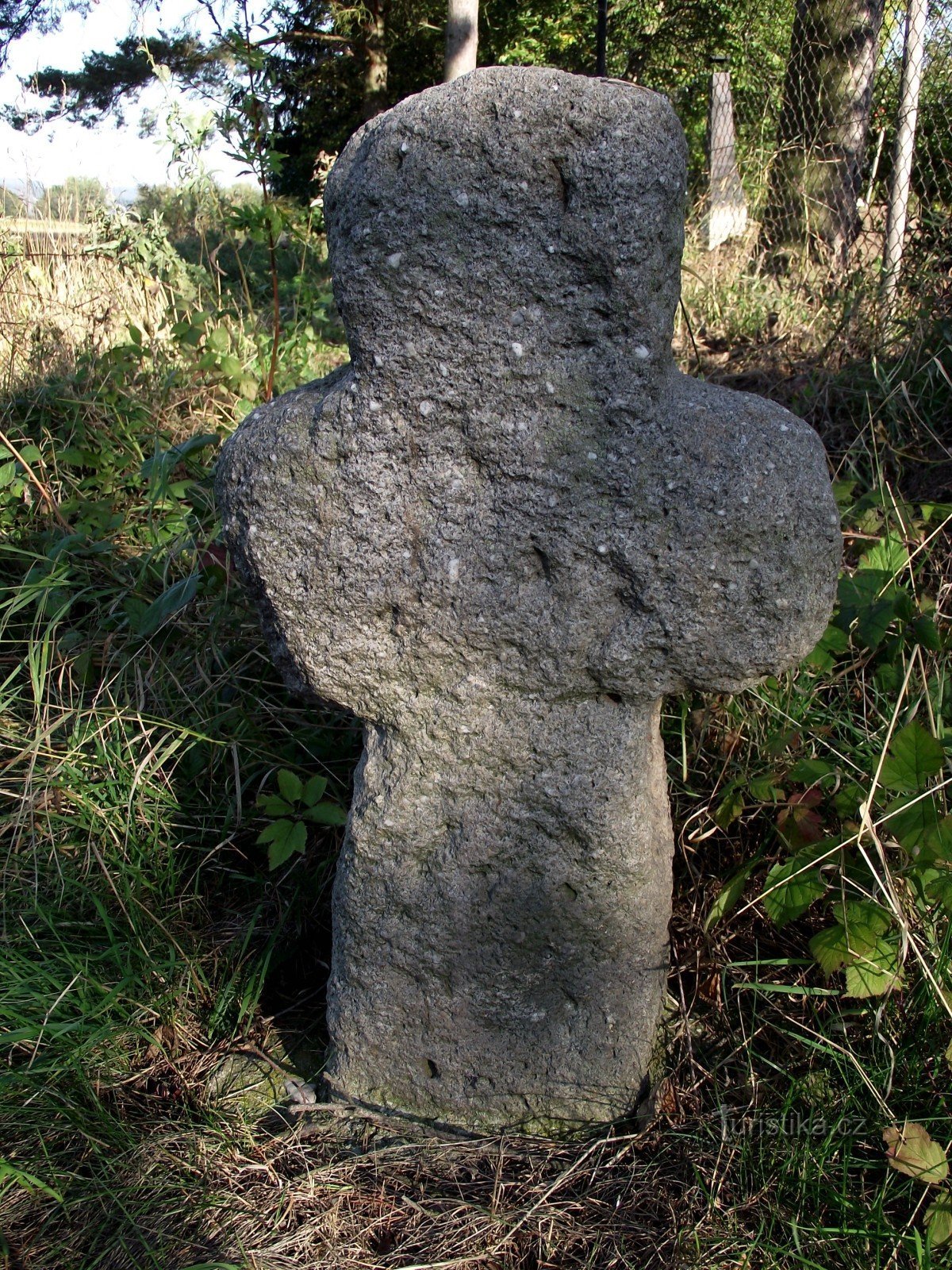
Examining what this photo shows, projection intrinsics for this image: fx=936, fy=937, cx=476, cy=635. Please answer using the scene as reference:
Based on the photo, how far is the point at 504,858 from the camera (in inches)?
55.1

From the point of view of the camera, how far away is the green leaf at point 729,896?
5.23 feet

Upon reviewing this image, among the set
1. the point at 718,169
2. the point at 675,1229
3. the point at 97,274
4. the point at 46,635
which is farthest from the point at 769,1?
the point at 675,1229

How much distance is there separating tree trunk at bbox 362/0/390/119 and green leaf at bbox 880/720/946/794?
32.8ft

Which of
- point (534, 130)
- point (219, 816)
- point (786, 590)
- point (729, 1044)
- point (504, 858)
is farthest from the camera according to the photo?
point (219, 816)

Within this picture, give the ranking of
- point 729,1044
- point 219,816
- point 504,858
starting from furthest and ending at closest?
point 219,816 < point 729,1044 < point 504,858

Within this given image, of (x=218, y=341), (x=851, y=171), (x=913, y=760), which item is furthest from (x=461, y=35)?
(x=913, y=760)

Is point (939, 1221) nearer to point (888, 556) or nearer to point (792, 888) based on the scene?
point (792, 888)

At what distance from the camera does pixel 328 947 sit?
6.11ft

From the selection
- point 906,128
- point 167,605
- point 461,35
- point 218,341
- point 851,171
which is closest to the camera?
point 167,605

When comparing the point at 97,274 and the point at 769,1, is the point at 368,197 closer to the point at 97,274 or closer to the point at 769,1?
the point at 97,274

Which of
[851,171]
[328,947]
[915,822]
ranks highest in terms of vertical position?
[851,171]

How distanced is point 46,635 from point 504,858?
129 centimetres

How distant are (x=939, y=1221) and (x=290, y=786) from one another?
3.91 ft

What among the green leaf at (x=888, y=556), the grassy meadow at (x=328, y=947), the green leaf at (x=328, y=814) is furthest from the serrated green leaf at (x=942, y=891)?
the green leaf at (x=328, y=814)
